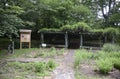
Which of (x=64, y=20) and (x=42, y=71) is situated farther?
(x=64, y=20)

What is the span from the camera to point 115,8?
93.0 feet

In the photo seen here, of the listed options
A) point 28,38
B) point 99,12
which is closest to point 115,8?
point 99,12

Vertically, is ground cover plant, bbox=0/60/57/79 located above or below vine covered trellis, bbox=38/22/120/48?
below

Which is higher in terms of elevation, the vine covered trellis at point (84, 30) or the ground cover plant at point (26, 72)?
the vine covered trellis at point (84, 30)

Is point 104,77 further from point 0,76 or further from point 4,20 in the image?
point 4,20

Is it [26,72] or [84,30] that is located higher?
[84,30]

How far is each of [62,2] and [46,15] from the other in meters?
2.27

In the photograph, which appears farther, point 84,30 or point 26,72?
point 84,30

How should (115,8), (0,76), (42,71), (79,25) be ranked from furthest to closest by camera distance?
(115,8) < (79,25) < (42,71) < (0,76)

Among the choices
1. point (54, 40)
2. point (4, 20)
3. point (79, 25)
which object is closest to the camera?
point (4, 20)

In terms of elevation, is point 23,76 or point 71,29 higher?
point 71,29

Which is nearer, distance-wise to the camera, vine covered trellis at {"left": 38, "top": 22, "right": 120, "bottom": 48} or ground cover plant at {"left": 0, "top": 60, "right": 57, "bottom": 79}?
ground cover plant at {"left": 0, "top": 60, "right": 57, "bottom": 79}

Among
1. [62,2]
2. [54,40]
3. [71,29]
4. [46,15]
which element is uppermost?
[62,2]

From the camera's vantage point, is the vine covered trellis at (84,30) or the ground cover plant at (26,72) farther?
the vine covered trellis at (84,30)
